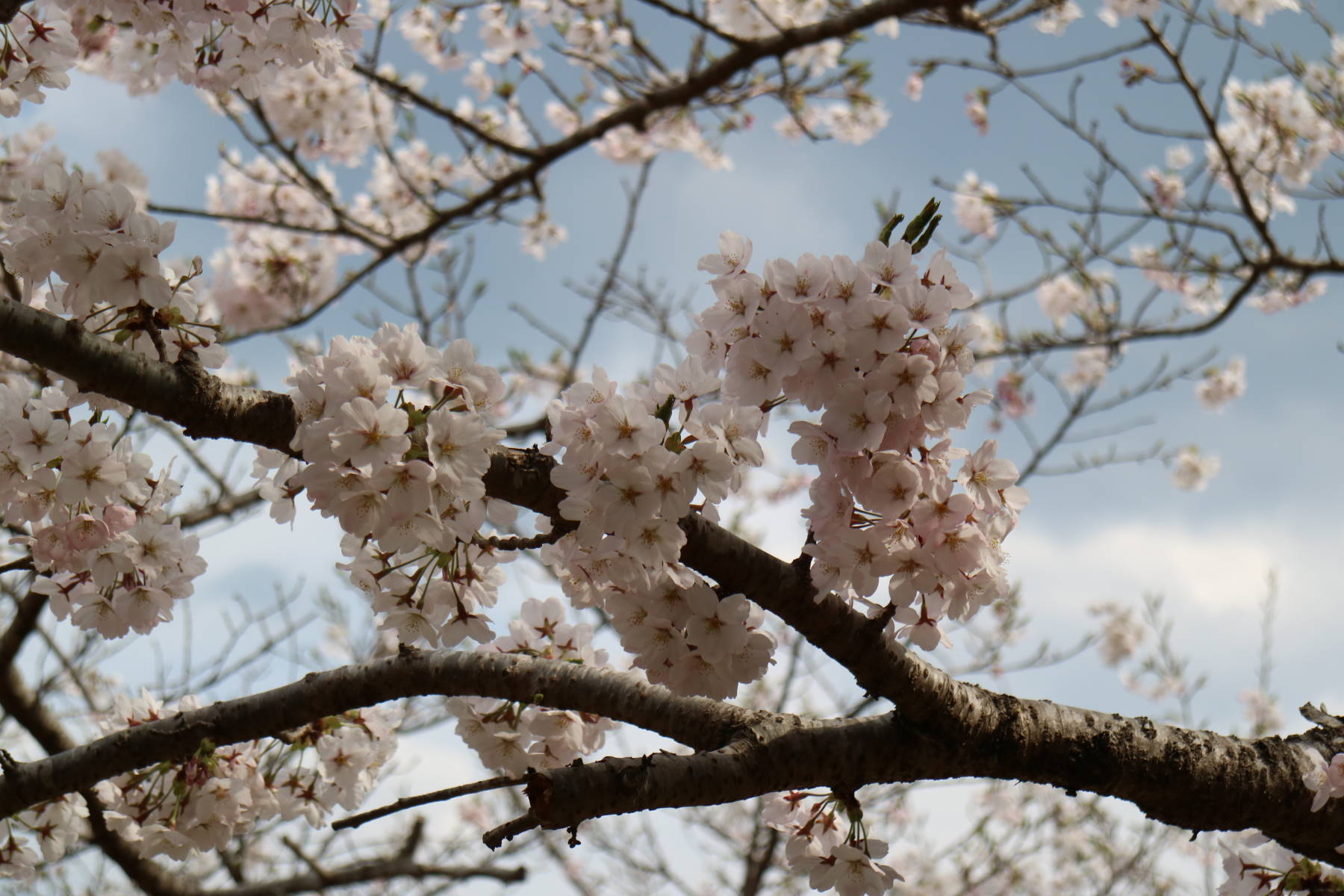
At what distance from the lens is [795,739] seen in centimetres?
168

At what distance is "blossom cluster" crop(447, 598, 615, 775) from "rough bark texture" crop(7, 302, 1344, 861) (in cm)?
20

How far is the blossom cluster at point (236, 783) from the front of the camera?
88.0 inches

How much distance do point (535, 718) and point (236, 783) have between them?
810 millimetres

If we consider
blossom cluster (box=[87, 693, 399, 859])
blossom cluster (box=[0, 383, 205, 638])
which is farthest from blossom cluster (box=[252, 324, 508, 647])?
blossom cluster (box=[87, 693, 399, 859])

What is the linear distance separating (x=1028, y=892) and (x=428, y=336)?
22.9ft

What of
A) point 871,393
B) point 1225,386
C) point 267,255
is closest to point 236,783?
point 871,393

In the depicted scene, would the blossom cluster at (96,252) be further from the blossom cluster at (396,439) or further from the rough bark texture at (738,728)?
the blossom cluster at (396,439)

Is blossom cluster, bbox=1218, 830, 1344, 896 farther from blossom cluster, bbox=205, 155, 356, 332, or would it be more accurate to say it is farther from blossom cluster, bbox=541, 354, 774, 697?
blossom cluster, bbox=205, 155, 356, 332

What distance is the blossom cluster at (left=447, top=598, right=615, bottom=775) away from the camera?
209 cm

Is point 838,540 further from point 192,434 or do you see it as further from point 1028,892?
point 1028,892

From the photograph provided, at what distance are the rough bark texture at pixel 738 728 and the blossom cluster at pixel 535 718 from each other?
0.20 meters

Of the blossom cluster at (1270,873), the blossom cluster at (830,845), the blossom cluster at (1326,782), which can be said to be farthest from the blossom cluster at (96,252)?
the blossom cluster at (1270,873)

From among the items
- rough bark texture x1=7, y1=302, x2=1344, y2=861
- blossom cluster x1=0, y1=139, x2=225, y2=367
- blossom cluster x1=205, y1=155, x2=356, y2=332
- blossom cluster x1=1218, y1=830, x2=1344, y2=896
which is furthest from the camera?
blossom cluster x1=205, y1=155, x2=356, y2=332

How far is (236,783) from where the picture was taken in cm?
228
